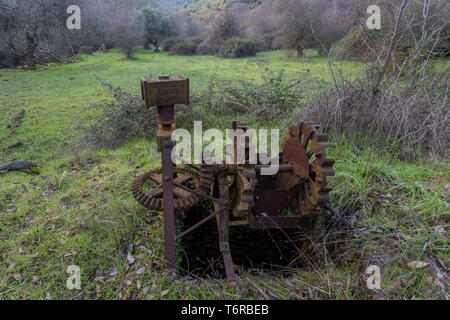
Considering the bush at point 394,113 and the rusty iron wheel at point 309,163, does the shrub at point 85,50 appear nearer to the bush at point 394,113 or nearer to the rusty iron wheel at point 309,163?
the bush at point 394,113

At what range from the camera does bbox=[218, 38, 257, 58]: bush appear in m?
20.6

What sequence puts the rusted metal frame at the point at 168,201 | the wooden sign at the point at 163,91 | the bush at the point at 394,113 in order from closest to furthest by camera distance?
the wooden sign at the point at 163,91 → the rusted metal frame at the point at 168,201 → the bush at the point at 394,113

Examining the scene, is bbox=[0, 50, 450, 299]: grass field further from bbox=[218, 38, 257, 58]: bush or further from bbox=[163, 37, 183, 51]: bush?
bbox=[163, 37, 183, 51]: bush

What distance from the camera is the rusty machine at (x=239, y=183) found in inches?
96.0

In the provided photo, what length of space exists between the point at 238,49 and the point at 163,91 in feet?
64.6

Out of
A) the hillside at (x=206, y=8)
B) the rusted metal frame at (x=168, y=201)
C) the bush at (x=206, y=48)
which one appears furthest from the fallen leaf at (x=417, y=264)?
the hillside at (x=206, y=8)

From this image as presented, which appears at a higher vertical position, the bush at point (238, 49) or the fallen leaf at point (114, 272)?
the bush at point (238, 49)

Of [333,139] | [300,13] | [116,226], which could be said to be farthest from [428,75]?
[300,13]

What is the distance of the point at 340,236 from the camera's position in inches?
119

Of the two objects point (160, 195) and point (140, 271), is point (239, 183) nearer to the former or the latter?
point (160, 195)

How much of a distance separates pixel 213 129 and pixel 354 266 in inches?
168

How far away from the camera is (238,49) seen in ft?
67.5

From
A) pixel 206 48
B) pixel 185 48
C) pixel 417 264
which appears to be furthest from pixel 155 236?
pixel 185 48

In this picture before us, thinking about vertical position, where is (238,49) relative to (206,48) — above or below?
below
